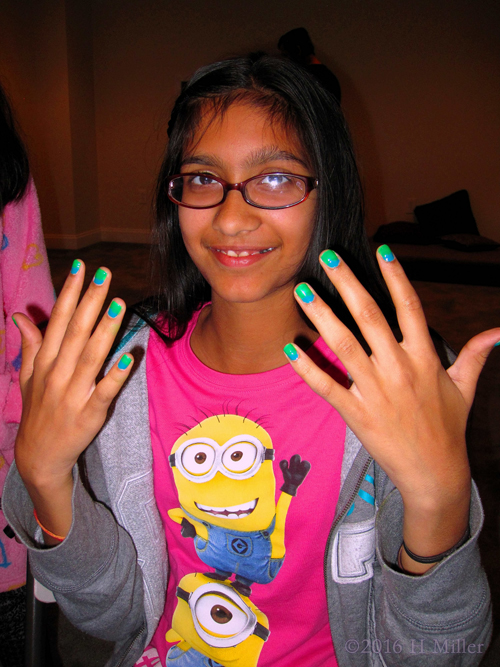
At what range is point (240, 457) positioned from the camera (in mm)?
894

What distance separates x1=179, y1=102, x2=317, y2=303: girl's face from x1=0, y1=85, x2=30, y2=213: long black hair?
0.41 metres

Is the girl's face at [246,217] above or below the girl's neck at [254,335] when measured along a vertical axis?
above

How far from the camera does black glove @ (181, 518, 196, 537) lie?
3.05ft

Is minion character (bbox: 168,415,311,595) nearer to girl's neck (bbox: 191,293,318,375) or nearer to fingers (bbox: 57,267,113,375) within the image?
girl's neck (bbox: 191,293,318,375)

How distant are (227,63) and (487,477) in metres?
2.11

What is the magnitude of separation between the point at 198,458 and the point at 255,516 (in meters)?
0.15

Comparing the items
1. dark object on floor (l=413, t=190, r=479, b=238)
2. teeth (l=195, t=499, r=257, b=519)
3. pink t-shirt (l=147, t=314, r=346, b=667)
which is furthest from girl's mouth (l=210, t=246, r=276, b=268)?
dark object on floor (l=413, t=190, r=479, b=238)

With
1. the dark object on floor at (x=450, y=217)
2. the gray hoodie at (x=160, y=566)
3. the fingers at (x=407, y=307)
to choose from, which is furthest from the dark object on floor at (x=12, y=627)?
the dark object on floor at (x=450, y=217)

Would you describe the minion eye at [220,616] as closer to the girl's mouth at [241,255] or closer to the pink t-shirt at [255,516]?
the pink t-shirt at [255,516]

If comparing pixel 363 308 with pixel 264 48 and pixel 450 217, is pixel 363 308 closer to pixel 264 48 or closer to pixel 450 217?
pixel 450 217

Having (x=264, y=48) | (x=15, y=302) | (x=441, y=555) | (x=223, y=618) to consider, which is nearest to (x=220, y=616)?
(x=223, y=618)

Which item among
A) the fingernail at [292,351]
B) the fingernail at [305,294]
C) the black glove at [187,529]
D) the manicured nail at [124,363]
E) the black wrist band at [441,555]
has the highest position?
the fingernail at [305,294]

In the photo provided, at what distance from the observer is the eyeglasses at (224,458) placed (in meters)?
0.89

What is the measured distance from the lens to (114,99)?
20.6 feet
